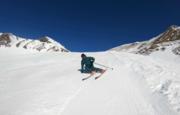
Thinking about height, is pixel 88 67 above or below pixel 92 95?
above

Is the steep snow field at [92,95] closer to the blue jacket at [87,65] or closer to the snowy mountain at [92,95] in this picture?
the snowy mountain at [92,95]

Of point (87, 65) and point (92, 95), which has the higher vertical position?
point (87, 65)

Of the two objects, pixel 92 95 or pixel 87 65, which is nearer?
pixel 92 95

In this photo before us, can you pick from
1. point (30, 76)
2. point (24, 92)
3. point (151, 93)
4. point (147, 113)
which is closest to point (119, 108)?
point (147, 113)

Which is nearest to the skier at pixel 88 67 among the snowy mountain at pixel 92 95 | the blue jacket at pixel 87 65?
the blue jacket at pixel 87 65

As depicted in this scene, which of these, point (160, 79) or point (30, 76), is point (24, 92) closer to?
point (30, 76)

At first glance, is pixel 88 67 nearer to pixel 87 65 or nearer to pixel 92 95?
pixel 87 65

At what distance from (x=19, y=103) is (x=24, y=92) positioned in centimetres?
198

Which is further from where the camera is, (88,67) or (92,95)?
(88,67)

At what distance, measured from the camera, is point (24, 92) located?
45.1ft

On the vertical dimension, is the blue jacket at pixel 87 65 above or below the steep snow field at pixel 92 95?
above

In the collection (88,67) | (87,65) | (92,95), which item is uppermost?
(87,65)

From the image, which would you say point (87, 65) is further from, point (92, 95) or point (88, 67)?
point (92, 95)

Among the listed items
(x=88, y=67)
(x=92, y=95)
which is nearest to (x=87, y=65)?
(x=88, y=67)
